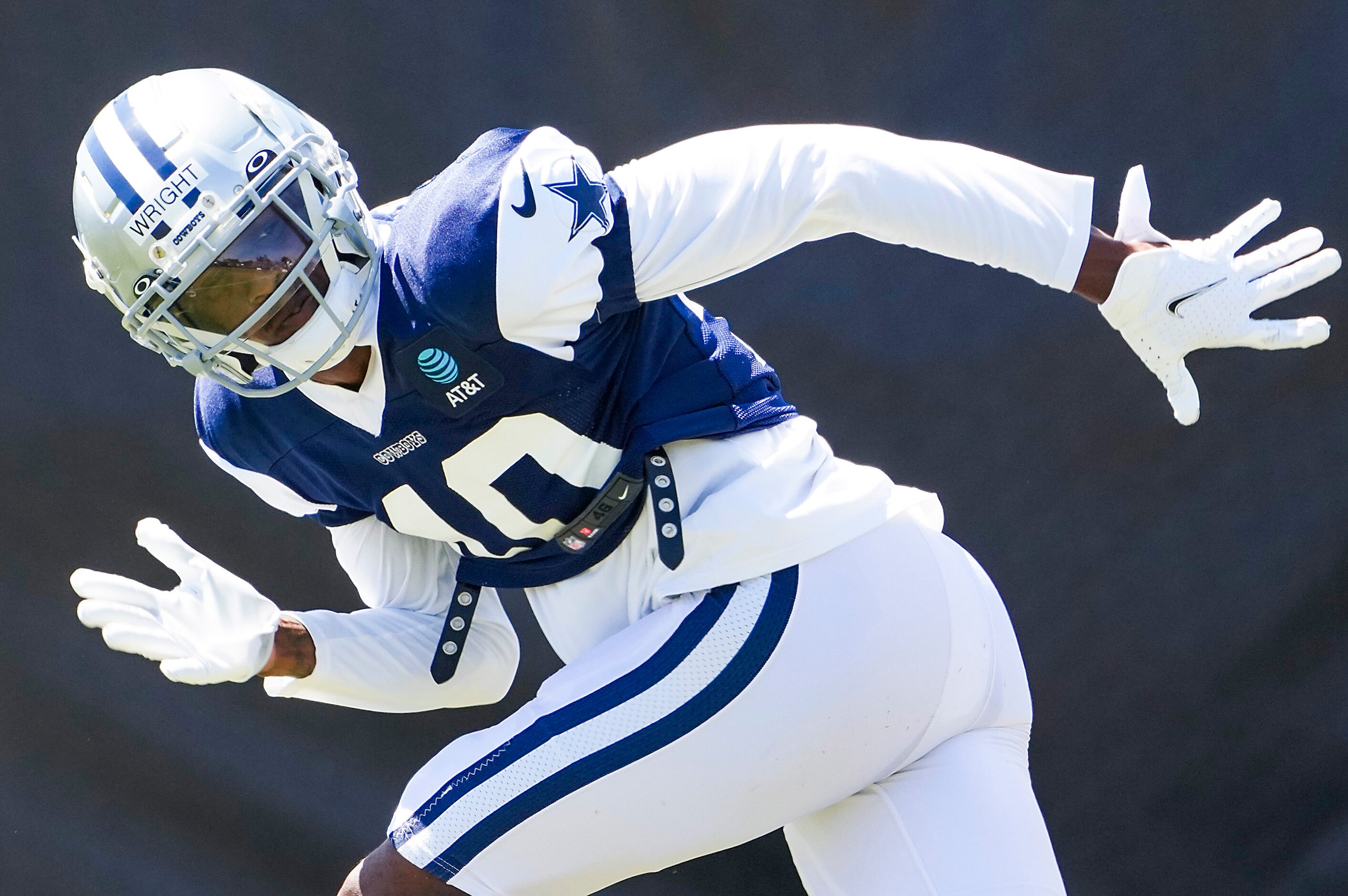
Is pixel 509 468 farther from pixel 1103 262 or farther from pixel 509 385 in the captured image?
pixel 1103 262

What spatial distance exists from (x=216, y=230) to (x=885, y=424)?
1283mm

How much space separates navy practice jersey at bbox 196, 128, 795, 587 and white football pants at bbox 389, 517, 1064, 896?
16 centimetres

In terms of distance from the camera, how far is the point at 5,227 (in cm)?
212

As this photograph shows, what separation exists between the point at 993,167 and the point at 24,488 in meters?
1.62

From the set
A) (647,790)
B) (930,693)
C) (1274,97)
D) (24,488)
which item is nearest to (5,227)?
(24,488)

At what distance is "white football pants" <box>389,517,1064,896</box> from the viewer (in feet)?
4.14

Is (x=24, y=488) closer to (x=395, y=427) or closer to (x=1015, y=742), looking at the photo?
(x=395, y=427)

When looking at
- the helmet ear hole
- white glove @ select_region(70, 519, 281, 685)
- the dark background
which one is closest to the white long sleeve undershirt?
the helmet ear hole

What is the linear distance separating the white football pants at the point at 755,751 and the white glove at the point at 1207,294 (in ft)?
0.94

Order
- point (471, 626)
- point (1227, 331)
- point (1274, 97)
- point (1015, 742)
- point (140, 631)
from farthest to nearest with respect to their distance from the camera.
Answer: point (1274, 97) → point (471, 626) → point (1015, 742) → point (140, 631) → point (1227, 331)

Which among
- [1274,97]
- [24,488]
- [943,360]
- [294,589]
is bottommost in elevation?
[294,589]

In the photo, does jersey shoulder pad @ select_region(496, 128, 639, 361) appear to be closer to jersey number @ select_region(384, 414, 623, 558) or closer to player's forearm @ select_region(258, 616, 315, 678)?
jersey number @ select_region(384, 414, 623, 558)

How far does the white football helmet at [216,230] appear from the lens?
4.15 ft

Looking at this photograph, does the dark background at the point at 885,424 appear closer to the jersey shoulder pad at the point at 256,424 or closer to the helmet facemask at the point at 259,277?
the jersey shoulder pad at the point at 256,424
